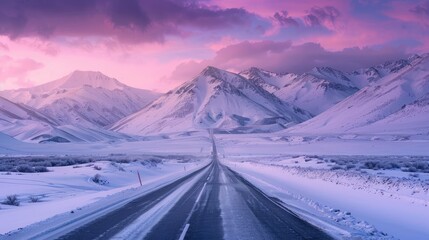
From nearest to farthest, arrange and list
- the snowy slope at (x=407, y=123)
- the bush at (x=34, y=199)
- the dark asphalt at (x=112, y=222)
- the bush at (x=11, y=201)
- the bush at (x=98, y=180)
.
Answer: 1. the dark asphalt at (x=112, y=222)
2. the bush at (x=11, y=201)
3. the bush at (x=34, y=199)
4. the bush at (x=98, y=180)
5. the snowy slope at (x=407, y=123)

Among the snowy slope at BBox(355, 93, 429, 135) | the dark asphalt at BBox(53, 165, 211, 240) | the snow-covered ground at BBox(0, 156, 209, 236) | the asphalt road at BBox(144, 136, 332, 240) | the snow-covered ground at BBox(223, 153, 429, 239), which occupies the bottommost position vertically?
the snow-covered ground at BBox(223, 153, 429, 239)

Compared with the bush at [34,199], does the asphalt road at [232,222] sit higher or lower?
lower

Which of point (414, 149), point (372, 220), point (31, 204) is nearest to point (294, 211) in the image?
point (372, 220)

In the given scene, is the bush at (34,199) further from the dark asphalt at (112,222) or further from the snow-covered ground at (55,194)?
the dark asphalt at (112,222)

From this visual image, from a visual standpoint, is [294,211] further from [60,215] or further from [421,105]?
[421,105]

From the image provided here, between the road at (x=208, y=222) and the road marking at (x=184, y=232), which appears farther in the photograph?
the road at (x=208, y=222)

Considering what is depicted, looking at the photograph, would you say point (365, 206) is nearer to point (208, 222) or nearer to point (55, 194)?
point (208, 222)

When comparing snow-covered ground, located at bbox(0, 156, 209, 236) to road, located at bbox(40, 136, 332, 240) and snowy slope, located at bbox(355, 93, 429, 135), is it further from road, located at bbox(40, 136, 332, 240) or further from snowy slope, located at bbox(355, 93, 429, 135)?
snowy slope, located at bbox(355, 93, 429, 135)

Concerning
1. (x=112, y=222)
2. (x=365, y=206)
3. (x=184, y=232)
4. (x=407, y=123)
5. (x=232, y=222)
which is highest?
(x=407, y=123)

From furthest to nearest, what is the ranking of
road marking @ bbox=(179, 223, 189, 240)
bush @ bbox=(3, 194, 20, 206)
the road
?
bush @ bbox=(3, 194, 20, 206) < the road < road marking @ bbox=(179, 223, 189, 240)

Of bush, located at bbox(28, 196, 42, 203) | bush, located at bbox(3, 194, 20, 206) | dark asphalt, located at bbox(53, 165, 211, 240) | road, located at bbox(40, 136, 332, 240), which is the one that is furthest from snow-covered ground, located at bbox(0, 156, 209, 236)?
road, located at bbox(40, 136, 332, 240)

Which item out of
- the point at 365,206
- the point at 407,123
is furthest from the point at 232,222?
the point at 407,123

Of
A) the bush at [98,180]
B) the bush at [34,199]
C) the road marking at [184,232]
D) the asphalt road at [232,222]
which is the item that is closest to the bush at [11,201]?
the bush at [34,199]

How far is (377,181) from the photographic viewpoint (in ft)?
77.7
